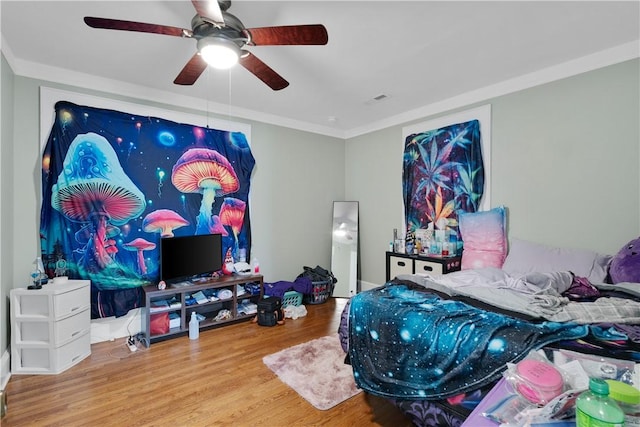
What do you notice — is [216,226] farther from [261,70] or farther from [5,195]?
[261,70]

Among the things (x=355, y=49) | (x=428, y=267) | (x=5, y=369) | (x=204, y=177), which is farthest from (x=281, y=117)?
(x=5, y=369)

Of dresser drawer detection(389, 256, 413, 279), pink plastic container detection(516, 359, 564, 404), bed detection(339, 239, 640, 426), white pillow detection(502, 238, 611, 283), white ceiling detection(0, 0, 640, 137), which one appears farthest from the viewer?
dresser drawer detection(389, 256, 413, 279)

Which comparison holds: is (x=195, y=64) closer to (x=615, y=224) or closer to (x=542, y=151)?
(x=542, y=151)

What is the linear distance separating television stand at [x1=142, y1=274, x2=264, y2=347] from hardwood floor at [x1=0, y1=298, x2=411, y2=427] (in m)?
0.19

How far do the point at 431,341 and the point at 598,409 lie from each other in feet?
3.27

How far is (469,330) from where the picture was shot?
1.50m

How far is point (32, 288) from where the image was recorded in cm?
238

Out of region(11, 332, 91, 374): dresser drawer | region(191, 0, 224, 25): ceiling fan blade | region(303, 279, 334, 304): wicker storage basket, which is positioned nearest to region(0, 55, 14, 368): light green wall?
region(11, 332, 91, 374): dresser drawer

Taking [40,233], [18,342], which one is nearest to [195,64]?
[40,233]

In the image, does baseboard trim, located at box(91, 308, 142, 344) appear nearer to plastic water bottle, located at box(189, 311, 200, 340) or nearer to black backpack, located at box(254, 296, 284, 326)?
plastic water bottle, located at box(189, 311, 200, 340)

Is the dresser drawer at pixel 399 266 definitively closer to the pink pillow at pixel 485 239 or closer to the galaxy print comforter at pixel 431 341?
the pink pillow at pixel 485 239

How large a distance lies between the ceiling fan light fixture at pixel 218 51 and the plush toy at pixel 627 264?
3073 mm

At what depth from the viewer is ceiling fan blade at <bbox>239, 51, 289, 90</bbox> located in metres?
2.02

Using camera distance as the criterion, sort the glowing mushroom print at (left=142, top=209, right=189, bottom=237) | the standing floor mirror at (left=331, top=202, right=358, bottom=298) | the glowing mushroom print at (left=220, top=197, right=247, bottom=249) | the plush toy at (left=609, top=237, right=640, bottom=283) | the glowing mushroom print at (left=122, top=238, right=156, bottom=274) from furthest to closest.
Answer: the standing floor mirror at (left=331, top=202, right=358, bottom=298), the glowing mushroom print at (left=220, top=197, right=247, bottom=249), the glowing mushroom print at (left=142, top=209, right=189, bottom=237), the glowing mushroom print at (left=122, top=238, right=156, bottom=274), the plush toy at (left=609, top=237, right=640, bottom=283)
